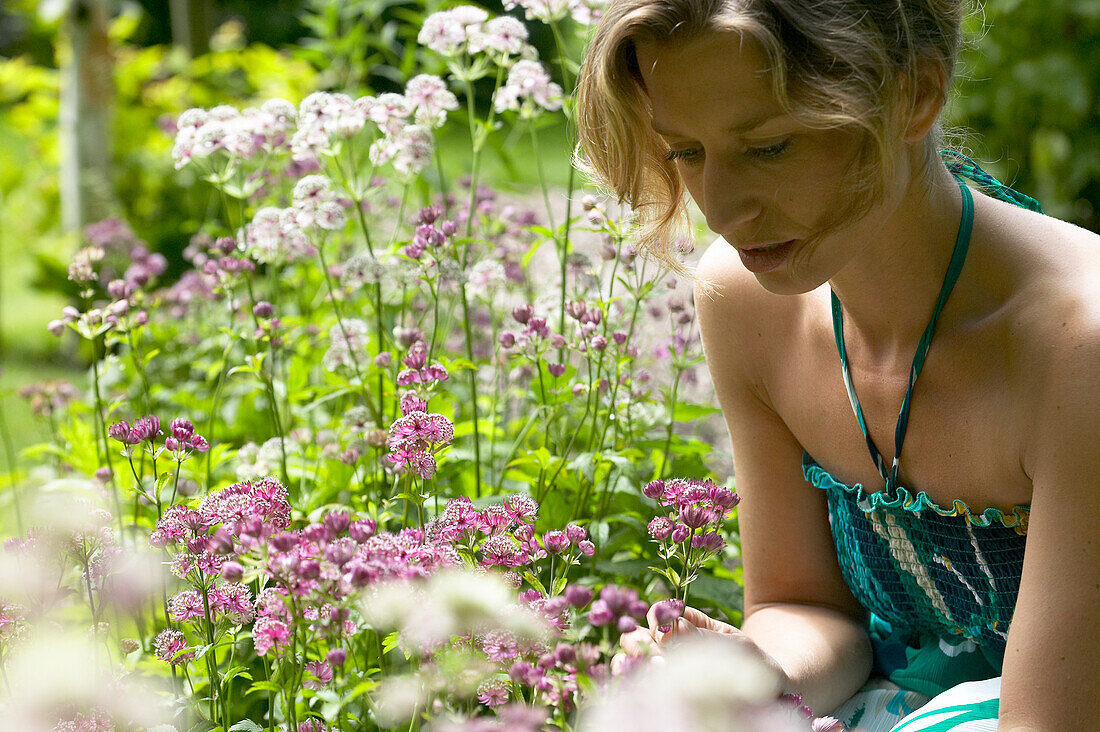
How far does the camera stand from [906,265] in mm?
1455

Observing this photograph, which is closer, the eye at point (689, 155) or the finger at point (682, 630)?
the finger at point (682, 630)

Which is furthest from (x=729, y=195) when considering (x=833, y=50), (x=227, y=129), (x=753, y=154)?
(x=227, y=129)

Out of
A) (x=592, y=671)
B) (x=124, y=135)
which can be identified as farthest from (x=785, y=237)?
(x=124, y=135)

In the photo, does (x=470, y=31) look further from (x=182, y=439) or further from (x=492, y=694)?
(x=492, y=694)

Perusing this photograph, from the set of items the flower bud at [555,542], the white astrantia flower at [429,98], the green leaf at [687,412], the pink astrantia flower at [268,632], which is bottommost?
the green leaf at [687,412]

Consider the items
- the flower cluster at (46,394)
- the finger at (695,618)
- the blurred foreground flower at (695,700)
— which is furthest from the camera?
the flower cluster at (46,394)

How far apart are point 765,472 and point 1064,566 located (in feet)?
1.91

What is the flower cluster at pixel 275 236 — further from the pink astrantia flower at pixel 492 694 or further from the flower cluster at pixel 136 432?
the pink astrantia flower at pixel 492 694

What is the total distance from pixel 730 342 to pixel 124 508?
4.58ft

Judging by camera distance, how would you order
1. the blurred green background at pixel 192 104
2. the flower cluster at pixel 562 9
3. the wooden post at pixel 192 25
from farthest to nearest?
the wooden post at pixel 192 25 → the blurred green background at pixel 192 104 → the flower cluster at pixel 562 9

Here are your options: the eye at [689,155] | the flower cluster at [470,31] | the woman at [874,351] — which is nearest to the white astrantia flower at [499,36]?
the flower cluster at [470,31]

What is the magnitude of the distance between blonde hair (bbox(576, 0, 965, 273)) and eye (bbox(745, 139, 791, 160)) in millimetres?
48

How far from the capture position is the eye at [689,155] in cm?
133

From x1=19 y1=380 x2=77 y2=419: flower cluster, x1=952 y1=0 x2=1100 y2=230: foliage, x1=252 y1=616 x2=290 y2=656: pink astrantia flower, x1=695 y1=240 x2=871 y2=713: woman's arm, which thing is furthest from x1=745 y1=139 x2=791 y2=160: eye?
x1=952 y1=0 x2=1100 y2=230: foliage
